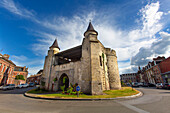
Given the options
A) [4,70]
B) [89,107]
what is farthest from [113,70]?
[4,70]

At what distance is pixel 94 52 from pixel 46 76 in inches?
555

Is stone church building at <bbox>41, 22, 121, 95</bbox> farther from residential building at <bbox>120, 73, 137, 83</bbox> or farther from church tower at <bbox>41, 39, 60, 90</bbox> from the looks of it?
residential building at <bbox>120, 73, 137, 83</bbox>

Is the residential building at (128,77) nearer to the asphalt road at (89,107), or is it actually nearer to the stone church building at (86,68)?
the stone church building at (86,68)

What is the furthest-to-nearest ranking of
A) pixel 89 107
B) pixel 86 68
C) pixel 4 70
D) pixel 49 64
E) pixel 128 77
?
pixel 128 77, pixel 4 70, pixel 49 64, pixel 86 68, pixel 89 107

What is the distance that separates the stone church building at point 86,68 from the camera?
13191 mm

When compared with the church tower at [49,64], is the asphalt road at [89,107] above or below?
below

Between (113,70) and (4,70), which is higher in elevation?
(4,70)

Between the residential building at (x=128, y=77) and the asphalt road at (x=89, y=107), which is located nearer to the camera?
the asphalt road at (x=89, y=107)

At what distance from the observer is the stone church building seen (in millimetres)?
13191

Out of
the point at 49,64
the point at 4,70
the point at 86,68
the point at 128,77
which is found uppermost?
the point at 49,64

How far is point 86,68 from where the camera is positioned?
1413cm

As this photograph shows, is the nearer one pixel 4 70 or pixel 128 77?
pixel 4 70

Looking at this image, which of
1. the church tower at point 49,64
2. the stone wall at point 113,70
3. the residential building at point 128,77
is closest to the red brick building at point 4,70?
the church tower at point 49,64

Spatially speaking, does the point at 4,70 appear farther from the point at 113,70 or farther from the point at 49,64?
the point at 113,70
